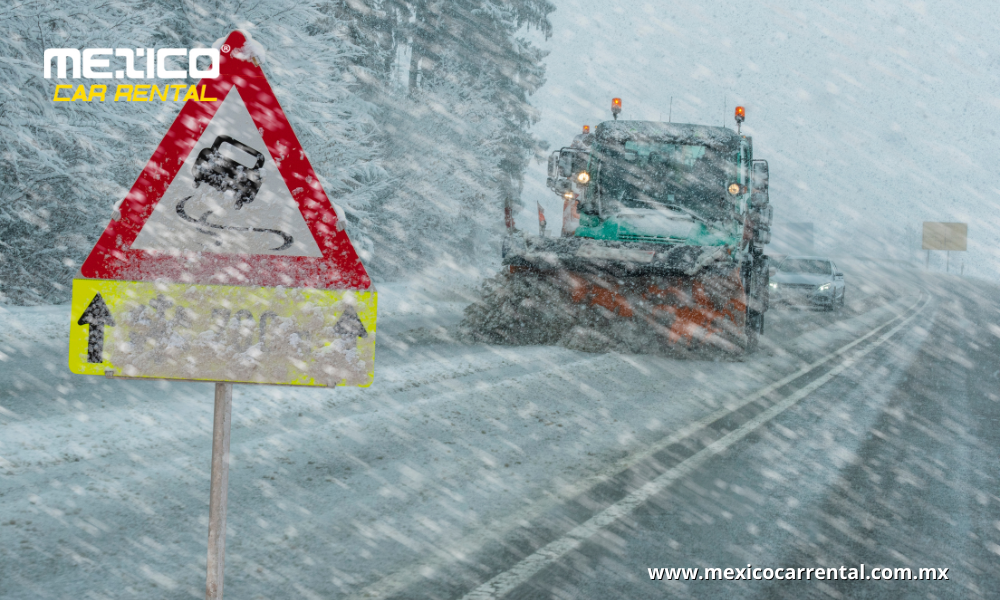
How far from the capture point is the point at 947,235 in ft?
290

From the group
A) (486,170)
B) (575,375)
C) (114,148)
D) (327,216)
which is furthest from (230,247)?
(486,170)

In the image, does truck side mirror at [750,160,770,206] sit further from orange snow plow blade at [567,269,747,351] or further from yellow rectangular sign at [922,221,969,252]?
yellow rectangular sign at [922,221,969,252]

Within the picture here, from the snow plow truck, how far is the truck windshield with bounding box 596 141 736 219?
0.05ft

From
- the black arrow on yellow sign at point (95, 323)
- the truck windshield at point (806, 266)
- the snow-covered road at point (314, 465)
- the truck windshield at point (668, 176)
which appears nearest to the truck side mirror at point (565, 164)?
the truck windshield at point (668, 176)

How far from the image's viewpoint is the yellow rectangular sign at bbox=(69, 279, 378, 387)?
Answer: 116 inches

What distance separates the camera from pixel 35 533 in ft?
13.3

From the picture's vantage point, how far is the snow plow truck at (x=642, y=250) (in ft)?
37.7

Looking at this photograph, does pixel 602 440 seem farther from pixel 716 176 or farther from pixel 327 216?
pixel 716 176

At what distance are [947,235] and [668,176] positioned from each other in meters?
86.8

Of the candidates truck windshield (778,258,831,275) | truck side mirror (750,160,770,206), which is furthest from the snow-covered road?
truck windshield (778,258,831,275)

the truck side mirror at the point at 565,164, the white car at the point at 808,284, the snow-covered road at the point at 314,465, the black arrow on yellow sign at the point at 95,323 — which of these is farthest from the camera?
the white car at the point at 808,284

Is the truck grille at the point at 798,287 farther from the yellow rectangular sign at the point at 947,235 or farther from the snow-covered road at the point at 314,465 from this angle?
the yellow rectangular sign at the point at 947,235

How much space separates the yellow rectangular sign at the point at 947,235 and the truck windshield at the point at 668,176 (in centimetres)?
8520

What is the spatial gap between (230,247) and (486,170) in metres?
31.8
